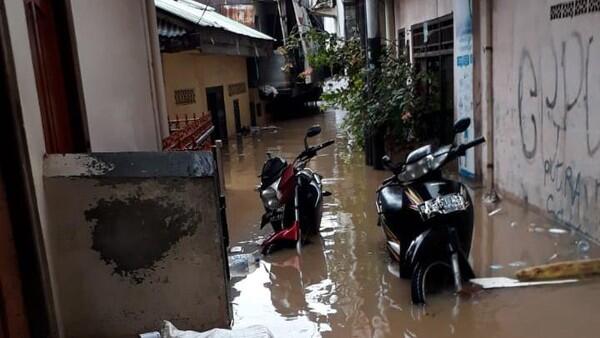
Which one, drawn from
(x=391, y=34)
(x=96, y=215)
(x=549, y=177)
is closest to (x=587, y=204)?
(x=549, y=177)

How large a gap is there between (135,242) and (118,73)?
219cm

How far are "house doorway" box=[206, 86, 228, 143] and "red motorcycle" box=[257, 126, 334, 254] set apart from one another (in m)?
9.57

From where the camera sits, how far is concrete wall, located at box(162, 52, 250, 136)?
12.7m

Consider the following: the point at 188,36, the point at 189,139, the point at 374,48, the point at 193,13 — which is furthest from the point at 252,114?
the point at 189,139

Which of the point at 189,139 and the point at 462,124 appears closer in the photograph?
the point at 462,124

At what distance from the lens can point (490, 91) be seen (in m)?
7.19

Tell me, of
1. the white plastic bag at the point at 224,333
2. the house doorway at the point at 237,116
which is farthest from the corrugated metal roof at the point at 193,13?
the white plastic bag at the point at 224,333

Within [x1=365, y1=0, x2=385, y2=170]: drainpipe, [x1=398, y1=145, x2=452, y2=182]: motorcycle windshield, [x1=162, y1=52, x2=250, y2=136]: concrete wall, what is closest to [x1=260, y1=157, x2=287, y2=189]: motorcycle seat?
Result: [x1=398, y1=145, x2=452, y2=182]: motorcycle windshield

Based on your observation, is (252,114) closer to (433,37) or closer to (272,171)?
(433,37)

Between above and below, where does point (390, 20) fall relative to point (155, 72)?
above

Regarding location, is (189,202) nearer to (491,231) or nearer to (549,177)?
(491,231)

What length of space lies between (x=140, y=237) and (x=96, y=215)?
0.81 feet

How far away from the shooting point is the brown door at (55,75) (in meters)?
3.18

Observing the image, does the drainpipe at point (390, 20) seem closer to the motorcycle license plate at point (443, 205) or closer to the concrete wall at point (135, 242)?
the motorcycle license plate at point (443, 205)
